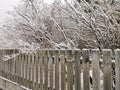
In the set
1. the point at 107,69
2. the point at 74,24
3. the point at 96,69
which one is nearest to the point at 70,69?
the point at 96,69

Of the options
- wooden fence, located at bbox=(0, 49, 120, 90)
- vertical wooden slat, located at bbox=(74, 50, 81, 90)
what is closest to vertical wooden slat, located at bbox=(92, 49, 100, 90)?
wooden fence, located at bbox=(0, 49, 120, 90)

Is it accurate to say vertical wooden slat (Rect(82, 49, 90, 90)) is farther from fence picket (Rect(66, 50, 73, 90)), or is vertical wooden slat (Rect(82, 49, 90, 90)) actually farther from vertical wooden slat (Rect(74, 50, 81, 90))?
fence picket (Rect(66, 50, 73, 90))

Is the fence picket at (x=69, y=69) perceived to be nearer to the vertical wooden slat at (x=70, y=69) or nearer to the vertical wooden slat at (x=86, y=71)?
the vertical wooden slat at (x=70, y=69)

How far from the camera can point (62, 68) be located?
4.70 meters

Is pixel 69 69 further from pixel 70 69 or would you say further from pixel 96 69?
pixel 96 69

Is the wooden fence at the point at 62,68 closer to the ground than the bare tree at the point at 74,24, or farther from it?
closer to the ground

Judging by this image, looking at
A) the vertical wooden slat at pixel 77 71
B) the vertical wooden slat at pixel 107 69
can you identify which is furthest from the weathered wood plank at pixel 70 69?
the vertical wooden slat at pixel 107 69

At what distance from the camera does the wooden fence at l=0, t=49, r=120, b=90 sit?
3.55 metres

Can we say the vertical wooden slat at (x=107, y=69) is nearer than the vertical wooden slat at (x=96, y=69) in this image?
Yes

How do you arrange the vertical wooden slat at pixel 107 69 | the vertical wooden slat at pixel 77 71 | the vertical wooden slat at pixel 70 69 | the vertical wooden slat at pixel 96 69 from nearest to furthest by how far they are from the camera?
1. the vertical wooden slat at pixel 107 69
2. the vertical wooden slat at pixel 96 69
3. the vertical wooden slat at pixel 77 71
4. the vertical wooden slat at pixel 70 69

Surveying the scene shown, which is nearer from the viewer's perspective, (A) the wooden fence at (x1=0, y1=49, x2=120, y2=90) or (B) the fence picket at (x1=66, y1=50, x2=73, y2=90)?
(A) the wooden fence at (x1=0, y1=49, x2=120, y2=90)

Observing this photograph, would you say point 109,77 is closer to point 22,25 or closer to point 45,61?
point 45,61

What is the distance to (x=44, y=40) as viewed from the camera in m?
6.47

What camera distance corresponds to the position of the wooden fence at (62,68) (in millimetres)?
3555
